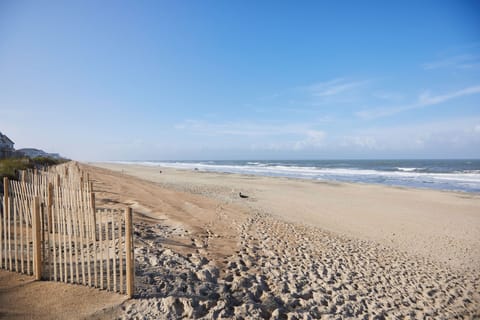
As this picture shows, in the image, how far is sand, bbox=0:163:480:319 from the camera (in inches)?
175

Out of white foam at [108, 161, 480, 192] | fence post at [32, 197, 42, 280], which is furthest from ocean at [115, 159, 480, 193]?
fence post at [32, 197, 42, 280]

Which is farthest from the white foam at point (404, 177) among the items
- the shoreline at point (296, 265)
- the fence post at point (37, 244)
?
the fence post at point (37, 244)

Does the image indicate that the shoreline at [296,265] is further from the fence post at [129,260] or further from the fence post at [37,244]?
the fence post at [37,244]

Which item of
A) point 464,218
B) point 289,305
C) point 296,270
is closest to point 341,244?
point 296,270

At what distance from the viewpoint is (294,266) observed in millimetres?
6332

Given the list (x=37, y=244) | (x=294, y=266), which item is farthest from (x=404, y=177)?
(x=37, y=244)

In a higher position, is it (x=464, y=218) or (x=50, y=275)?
(x=50, y=275)

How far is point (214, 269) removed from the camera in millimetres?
5543

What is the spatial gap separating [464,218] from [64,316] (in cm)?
1696

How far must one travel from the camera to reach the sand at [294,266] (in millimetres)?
4445

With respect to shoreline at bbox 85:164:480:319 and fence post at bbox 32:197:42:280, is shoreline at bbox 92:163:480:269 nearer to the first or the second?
shoreline at bbox 85:164:480:319

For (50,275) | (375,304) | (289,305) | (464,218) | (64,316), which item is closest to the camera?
(64,316)

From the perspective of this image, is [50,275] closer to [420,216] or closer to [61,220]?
[61,220]

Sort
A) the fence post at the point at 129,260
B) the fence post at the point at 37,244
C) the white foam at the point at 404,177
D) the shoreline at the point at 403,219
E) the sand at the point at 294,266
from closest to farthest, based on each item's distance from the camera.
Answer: the fence post at the point at 129,260 < the fence post at the point at 37,244 < the sand at the point at 294,266 < the shoreline at the point at 403,219 < the white foam at the point at 404,177
